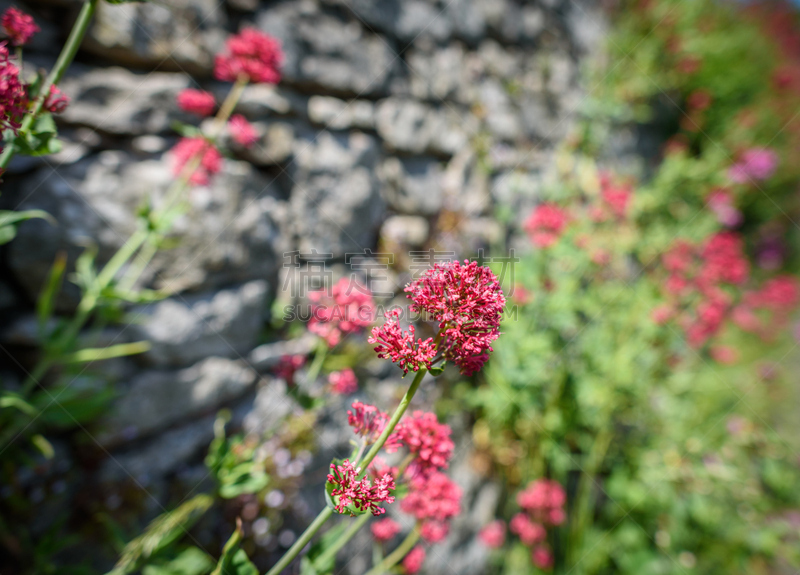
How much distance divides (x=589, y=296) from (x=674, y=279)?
73 centimetres

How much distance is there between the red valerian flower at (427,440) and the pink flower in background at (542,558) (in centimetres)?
217

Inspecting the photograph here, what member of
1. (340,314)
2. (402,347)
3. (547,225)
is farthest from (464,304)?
(547,225)

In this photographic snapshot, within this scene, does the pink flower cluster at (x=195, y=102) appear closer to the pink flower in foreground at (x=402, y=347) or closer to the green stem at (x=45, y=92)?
the green stem at (x=45, y=92)

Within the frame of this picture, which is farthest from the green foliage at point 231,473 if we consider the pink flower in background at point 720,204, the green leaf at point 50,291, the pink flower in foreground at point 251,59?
the pink flower in background at point 720,204

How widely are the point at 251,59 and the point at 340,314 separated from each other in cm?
120

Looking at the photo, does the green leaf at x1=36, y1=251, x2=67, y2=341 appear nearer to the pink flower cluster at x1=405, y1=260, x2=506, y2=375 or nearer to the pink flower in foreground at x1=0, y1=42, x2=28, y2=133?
the pink flower in foreground at x1=0, y1=42, x2=28, y2=133

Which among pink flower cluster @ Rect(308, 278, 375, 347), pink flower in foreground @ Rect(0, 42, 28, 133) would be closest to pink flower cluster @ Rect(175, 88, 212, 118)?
pink flower in foreground @ Rect(0, 42, 28, 133)

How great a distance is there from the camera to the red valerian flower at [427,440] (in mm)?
967

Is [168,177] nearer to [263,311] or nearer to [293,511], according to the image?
[263,311]

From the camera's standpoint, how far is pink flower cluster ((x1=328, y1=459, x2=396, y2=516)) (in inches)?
32.3

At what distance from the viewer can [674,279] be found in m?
3.08

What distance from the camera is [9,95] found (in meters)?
0.88

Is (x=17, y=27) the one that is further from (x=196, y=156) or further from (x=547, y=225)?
(x=547, y=225)

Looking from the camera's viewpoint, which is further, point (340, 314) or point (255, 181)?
point (255, 181)
